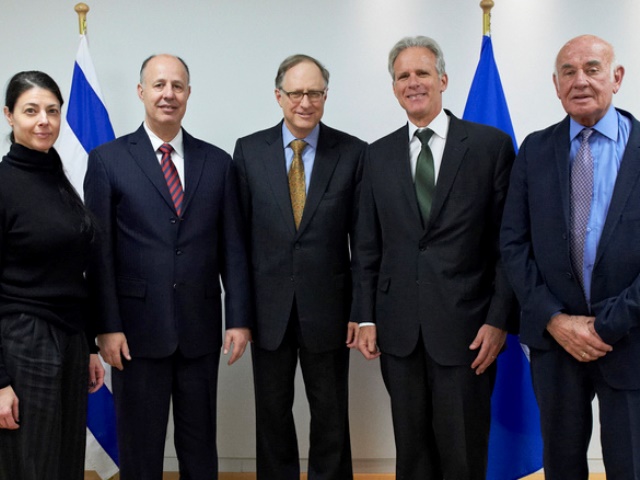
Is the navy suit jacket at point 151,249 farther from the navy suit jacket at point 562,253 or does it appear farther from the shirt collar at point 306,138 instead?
the navy suit jacket at point 562,253

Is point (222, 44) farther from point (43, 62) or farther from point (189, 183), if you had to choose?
point (189, 183)

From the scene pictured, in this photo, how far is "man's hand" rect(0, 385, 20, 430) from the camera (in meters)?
1.92

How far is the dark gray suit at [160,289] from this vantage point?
8.18 ft

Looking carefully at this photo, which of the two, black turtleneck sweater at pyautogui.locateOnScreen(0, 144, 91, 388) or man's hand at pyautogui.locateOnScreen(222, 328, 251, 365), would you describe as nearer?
black turtleneck sweater at pyautogui.locateOnScreen(0, 144, 91, 388)

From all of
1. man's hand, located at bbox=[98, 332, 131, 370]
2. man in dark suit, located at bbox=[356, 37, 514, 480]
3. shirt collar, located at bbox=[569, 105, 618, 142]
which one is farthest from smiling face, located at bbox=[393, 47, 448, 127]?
man's hand, located at bbox=[98, 332, 131, 370]

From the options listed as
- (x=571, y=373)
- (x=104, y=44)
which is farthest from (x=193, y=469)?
(x=104, y=44)

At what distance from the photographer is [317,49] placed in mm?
3494

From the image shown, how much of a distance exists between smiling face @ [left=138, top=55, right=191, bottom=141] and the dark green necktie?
2.89ft

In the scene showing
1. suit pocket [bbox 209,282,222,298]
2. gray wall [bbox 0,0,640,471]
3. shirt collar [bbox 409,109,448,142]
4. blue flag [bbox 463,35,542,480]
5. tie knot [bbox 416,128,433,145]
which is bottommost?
blue flag [bbox 463,35,542,480]

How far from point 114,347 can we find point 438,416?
3.76 ft

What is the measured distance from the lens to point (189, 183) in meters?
2.56

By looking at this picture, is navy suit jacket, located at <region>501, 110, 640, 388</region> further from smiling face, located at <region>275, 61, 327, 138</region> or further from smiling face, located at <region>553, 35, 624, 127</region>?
smiling face, located at <region>275, 61, 327, 138</region>

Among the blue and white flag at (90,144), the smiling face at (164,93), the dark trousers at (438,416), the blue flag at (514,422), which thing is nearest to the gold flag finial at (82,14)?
the blue and white flag at (90,144)

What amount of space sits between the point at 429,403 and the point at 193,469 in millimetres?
908
